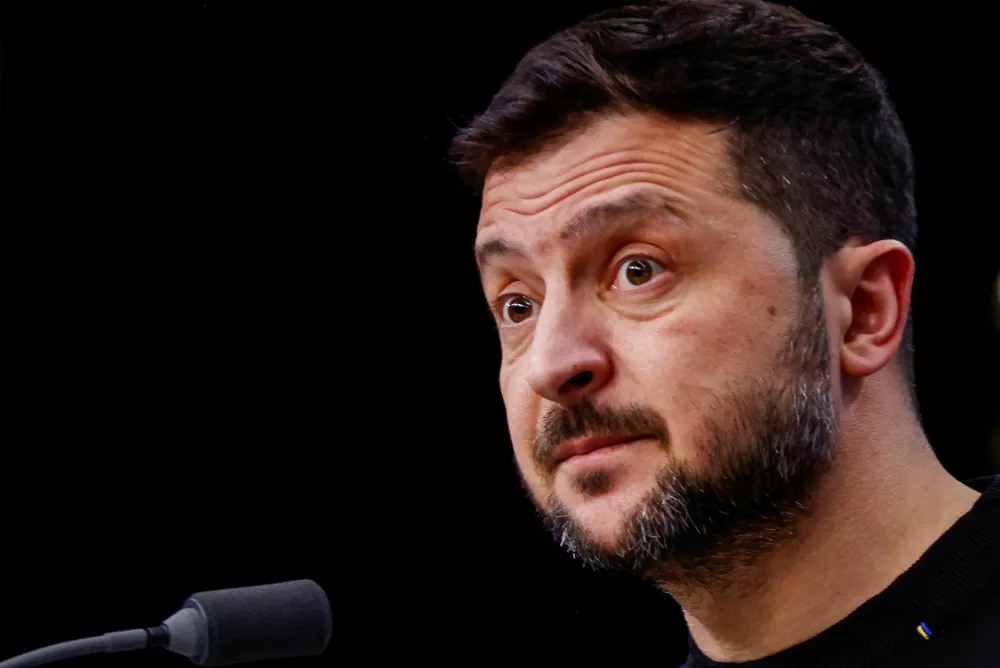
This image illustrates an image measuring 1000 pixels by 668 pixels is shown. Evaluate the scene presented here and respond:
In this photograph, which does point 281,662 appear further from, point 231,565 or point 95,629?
point 95,629

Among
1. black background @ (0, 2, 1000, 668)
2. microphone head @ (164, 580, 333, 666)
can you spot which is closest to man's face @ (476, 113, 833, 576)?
microphone head @ (164, 580, 333, 666)

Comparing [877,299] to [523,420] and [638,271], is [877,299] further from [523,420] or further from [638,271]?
[523,420]

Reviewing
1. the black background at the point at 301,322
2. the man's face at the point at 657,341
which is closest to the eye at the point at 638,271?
the man's face at the point at 657,341

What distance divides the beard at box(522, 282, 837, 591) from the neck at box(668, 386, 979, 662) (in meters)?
0.03

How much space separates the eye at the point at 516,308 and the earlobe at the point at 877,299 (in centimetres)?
45

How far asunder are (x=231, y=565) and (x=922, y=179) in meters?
1.56

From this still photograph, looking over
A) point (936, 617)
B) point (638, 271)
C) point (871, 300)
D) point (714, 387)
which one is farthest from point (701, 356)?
point (936, 617)

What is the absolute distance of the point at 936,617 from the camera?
1.63 metres

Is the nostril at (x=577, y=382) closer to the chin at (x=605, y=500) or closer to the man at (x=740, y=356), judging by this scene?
the man at (x=740, y=356)

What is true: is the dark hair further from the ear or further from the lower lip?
the lower lip

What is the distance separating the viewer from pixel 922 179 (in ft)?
8.48

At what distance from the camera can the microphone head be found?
56.3 inches

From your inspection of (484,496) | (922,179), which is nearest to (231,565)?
(484,496)

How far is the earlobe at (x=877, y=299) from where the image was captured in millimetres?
1721
